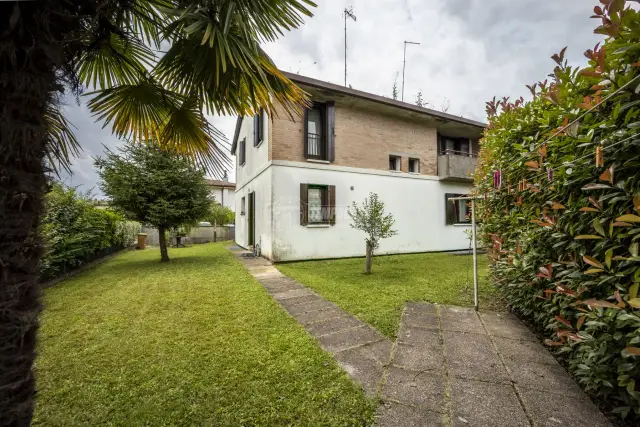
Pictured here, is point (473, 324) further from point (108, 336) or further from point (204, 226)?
point (204, 226)

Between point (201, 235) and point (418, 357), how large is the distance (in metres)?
17.6

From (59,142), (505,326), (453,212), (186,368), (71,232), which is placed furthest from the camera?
(453,212)

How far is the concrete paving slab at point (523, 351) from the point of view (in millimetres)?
2537

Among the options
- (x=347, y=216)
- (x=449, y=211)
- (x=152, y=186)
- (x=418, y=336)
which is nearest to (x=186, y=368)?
(x=418, y=336)

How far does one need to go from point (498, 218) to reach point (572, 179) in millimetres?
1864

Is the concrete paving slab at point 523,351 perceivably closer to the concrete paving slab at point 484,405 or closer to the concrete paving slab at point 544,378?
the concrete paving slab at point 544,378

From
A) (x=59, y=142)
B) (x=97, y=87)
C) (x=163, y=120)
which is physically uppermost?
→ (x=97, y=87)

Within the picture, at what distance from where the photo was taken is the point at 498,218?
12.9 ft

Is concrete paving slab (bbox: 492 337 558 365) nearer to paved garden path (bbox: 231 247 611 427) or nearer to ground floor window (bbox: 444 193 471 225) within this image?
paved garden path (bbox: 231 247 611 427)

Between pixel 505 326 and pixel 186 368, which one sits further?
pixel 505 326

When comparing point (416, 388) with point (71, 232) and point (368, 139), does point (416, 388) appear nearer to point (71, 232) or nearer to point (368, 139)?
point (71, 232)

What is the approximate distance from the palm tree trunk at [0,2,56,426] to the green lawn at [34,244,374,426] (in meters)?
0.16

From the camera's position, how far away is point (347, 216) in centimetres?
985

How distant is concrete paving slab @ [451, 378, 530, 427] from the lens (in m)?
1.76
